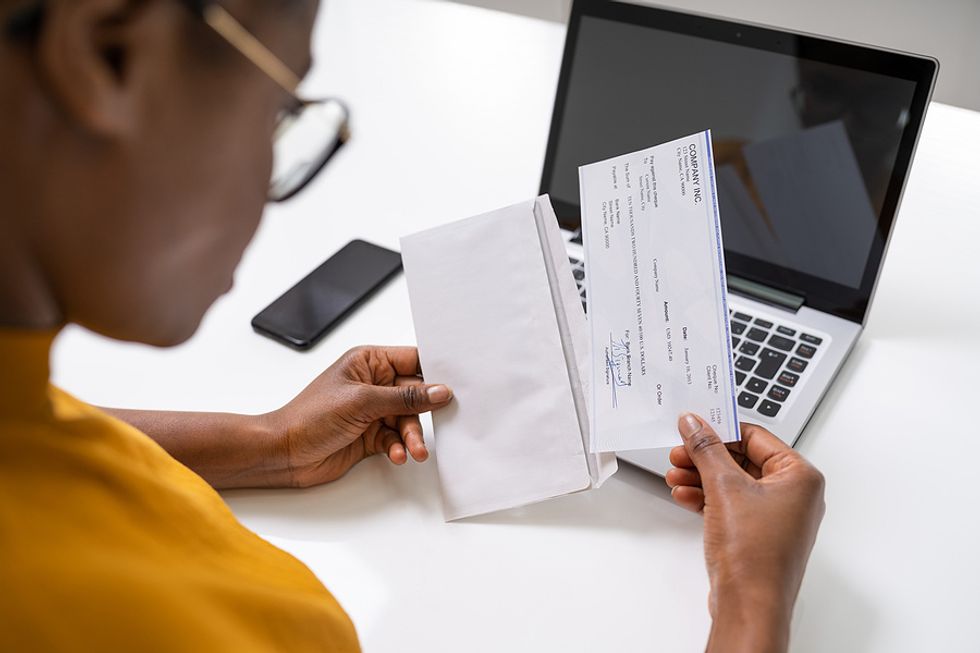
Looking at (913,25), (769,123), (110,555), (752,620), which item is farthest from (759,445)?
(913,25)

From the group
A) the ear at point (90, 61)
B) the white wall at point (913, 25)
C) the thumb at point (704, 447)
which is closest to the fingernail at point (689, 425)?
the thumb at point (704, 447)

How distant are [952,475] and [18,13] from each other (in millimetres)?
771

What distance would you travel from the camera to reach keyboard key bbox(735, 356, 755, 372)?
0.86 metres

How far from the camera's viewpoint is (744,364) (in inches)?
33.8

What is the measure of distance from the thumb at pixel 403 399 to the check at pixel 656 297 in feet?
0.47

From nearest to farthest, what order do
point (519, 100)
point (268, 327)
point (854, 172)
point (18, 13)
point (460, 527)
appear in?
point (18, 13), point (460, 527), point (854, 172), point (268, 327), point (519, 100)

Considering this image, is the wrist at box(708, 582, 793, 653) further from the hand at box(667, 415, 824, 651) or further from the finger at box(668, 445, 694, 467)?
the finger at box(668, 445, 694, 467)

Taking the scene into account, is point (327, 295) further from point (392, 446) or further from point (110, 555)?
point (110, 555)

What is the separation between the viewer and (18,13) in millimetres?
342

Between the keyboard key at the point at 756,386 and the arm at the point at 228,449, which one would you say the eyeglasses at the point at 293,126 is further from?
the keyboard key at the point at 756,386

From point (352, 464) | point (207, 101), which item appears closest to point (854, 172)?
point (352, 464)

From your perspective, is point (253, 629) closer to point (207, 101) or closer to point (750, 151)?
point (207, 101)

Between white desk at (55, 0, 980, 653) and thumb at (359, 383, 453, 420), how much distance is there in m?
0.06
